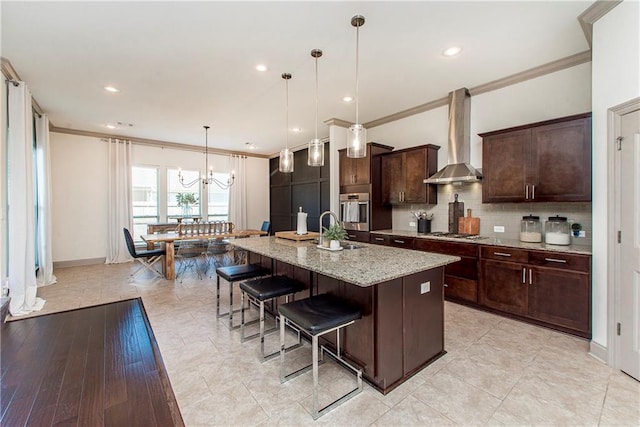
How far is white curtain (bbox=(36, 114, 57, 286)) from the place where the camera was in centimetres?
452

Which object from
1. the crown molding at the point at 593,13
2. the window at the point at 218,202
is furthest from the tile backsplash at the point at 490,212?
the window at the point at 218,202

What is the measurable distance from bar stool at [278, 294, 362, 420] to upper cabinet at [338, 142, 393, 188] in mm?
2983

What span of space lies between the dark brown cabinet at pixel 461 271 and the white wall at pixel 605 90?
111cm

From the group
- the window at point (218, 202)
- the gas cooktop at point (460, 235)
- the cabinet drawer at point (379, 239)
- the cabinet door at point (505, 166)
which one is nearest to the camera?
the cabinet door at point (505, 166)

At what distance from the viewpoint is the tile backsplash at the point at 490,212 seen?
3.04 m

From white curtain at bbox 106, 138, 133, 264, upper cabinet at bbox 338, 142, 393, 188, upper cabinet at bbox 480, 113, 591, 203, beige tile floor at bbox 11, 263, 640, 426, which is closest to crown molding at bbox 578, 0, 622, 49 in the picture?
upper cabinet at bbox 480, 113, 591, 203

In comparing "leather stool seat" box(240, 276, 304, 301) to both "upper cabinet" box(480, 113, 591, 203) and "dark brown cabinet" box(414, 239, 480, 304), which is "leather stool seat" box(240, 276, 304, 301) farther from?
"upper cabinet" box(480, 113, 591, 203)

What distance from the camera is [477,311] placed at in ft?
11.0

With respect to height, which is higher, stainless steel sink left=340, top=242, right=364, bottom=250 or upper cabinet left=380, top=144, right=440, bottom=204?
upper cabinet left=380, top=144, right=440, bottom=204

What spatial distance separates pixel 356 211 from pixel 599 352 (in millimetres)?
3305

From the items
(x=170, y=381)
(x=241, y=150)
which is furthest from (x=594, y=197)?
(x=241, y=150)

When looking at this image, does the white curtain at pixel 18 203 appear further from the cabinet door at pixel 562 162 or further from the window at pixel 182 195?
the cabinet door at pixel 562 162

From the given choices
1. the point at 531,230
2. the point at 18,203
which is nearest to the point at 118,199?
the point at 18,203

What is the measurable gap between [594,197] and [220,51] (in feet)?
12.5
